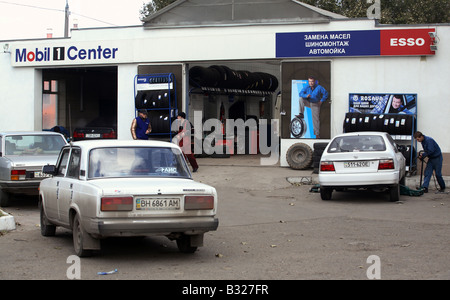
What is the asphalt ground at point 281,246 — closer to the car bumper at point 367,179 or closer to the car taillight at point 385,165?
the car bumper at point 367,179

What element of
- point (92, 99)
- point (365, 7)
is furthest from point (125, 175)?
point (365, 7)

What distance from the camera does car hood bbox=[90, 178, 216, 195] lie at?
761cm

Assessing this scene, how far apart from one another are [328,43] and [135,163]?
11.9m

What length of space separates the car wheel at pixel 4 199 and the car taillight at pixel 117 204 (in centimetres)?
669

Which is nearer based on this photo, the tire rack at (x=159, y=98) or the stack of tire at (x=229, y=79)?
the tire rack at (x=159, y=98)

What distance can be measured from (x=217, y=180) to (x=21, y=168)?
258 inches

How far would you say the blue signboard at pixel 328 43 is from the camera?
18.9 metres

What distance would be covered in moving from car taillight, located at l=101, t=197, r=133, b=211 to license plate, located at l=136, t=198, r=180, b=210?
11cm

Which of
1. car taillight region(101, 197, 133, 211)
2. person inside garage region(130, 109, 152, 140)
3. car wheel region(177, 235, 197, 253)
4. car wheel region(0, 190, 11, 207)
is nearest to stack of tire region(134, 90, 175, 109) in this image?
person inside garage region(130, 109, 152, 140)

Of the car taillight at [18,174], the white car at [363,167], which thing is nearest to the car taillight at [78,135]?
the car taillight at [18,174]

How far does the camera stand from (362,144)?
580 inches

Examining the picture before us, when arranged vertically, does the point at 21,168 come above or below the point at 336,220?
above

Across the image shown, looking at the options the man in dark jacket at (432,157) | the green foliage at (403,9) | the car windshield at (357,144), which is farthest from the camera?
the green foliage at (403,9)

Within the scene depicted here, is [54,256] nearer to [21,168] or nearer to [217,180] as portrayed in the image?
[21,168]
